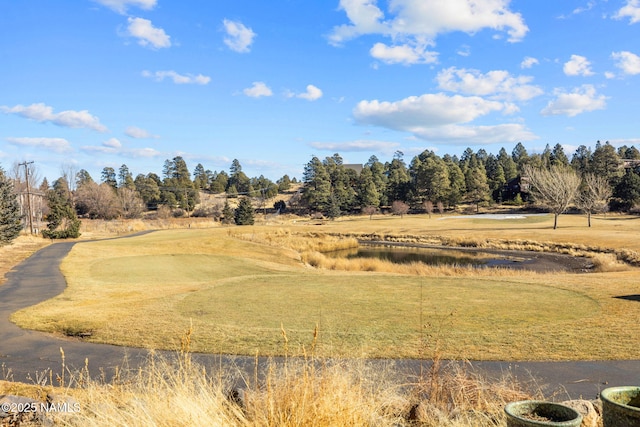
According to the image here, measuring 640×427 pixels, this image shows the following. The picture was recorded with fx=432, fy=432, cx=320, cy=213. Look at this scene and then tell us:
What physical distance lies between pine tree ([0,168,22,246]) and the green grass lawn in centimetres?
1482

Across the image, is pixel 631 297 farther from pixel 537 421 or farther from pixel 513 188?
pixel 513 188

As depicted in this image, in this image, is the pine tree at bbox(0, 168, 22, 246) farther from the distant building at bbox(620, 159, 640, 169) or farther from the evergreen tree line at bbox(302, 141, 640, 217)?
the distant building at bbox(620, 159, 640, 169)

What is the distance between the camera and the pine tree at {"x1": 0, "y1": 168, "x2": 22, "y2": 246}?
3152cm

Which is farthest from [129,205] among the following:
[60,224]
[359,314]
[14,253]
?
[359,314]

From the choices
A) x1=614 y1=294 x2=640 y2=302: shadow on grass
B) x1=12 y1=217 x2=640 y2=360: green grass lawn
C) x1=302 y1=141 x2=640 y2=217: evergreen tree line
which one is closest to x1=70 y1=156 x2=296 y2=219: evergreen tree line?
x1=302 y1=141 x2=640 y2=217: evergreen tree line

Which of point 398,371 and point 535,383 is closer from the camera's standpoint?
point 535,383

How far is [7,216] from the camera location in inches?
1275

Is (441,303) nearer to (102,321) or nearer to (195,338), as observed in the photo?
(195,338)

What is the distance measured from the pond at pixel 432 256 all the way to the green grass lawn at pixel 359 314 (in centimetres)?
1680

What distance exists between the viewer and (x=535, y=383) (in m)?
7.00

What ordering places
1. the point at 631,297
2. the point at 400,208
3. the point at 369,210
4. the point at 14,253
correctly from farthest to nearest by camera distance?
the point at 369,210, the point at 400,208, the point at 14,253, the point at 631,297

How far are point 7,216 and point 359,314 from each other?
31.8 metres

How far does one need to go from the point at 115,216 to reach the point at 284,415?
86119 millimetres

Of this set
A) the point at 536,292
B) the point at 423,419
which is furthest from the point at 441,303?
the point at 423,419
